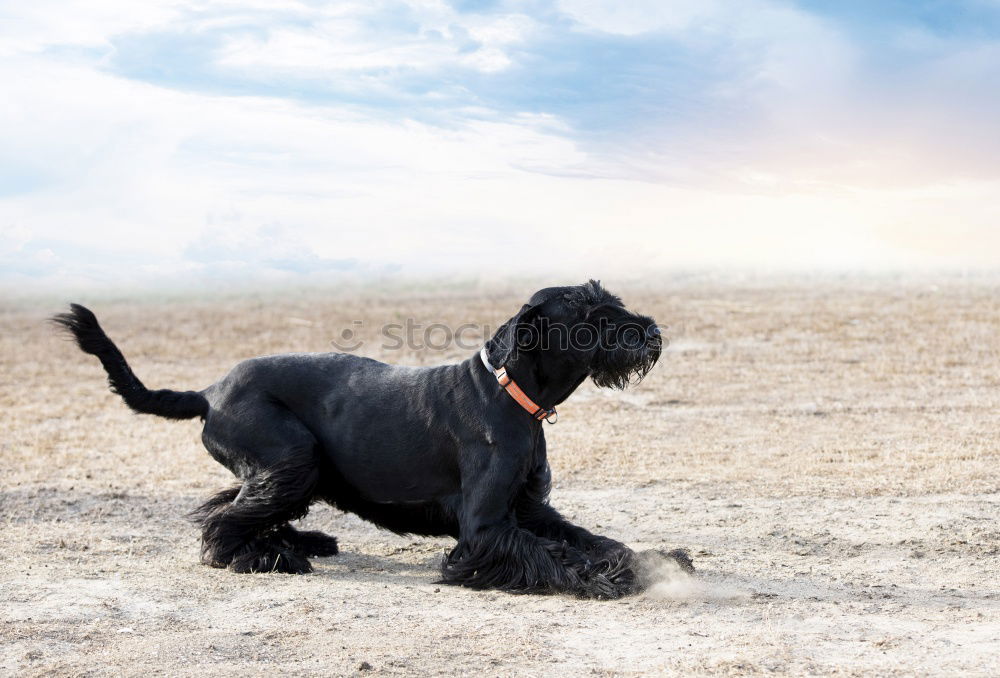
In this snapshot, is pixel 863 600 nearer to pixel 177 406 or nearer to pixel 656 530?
pixel 656 530

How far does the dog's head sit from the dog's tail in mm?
2094

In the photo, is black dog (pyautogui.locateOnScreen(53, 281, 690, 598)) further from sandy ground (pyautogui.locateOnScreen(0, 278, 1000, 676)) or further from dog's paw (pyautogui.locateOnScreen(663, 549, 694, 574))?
sandy ground (pyautogui.locateOnScreen(0, 278, 1000, 676))

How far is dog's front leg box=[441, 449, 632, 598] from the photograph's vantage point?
5582 mm

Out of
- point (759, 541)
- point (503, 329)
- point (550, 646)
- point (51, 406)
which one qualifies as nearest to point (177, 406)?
point (503, 329)

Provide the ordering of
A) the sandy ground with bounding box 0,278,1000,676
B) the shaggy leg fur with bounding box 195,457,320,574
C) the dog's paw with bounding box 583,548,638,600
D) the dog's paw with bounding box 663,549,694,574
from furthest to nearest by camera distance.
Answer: the shaggy leg fur with bounding box 195,457,320,574 < the dog's paw with bounding box 663,549,694,574 < the dog's paw with bounding box 583,548,638,600 < the sandy ground with bounding box 0,278,1000,676

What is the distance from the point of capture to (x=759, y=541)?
6.96 meters

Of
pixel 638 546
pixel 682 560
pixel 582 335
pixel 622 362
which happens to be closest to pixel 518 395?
pixel 582 335

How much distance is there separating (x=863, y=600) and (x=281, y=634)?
306 centimetres

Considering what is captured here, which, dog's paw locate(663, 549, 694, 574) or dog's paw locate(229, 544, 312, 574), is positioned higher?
dog's paw locate(663, 549, 694, 574)

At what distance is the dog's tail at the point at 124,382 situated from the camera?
6.29m

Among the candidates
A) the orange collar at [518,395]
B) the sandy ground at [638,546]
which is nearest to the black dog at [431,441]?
the orange collar at [518,395]

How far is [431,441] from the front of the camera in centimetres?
599

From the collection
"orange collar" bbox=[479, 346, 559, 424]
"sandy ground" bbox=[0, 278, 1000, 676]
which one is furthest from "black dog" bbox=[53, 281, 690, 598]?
"sandy ground" bbox=[0, 278, 1000, 676]

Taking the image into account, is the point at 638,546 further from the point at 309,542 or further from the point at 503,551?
the point at 309,542
